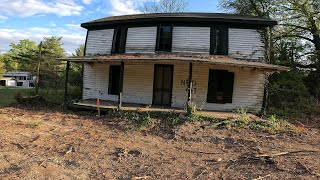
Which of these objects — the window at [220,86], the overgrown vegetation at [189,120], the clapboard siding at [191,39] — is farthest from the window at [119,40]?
the overgrown vegetation at [189,120]

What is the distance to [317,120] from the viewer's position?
51.3 ft

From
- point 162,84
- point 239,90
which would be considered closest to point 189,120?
point 162,84

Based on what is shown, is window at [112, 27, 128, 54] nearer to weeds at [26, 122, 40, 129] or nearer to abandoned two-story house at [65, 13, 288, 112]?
abandoned two-story house at [65, 13, 288, 112]

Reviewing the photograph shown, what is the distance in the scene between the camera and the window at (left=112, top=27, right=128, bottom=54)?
18344 millimetres

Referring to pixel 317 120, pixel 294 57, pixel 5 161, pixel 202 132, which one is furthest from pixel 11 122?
pixel 294 57

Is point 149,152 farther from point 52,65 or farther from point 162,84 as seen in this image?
point 52,65

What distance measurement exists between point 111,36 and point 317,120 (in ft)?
40.5

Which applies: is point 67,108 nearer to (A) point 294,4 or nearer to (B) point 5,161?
(B) point 5,161

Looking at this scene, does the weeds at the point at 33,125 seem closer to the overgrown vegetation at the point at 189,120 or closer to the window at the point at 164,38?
the overgrown vegetation at the point at 189,120

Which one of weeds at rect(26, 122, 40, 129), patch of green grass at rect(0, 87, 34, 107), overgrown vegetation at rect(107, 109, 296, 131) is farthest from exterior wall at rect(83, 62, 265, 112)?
patch of green grass at rect(0, 87, 34, 107)

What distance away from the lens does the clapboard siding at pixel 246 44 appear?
54.3 ft

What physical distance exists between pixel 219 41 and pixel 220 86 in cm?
244

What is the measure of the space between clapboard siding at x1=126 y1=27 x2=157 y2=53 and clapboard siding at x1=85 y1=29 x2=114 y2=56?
4.65 ft

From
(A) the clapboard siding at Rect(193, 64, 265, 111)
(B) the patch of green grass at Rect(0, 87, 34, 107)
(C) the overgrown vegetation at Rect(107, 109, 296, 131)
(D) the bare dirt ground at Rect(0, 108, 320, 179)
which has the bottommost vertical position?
(D) the bare dirt ground at Rect(0, 108, 320, 179)
